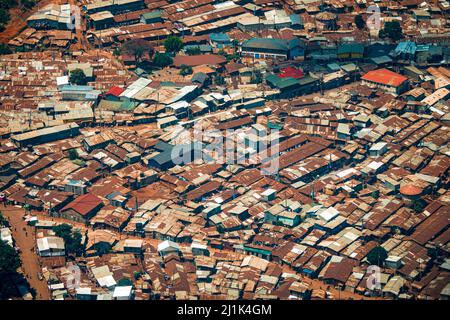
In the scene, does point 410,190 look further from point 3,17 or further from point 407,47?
point 3,17

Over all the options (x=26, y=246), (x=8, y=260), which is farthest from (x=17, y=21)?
(x=8, y=260)

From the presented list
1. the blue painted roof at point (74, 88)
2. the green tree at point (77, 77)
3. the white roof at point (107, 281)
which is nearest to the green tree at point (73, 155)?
the blue painted roof at point (74, 88)

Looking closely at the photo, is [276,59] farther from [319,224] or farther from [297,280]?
[297,280]

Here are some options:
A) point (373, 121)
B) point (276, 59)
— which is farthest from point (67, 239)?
point (276, 59)

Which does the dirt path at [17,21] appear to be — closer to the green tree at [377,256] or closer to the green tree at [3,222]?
the green tree at [3,222]

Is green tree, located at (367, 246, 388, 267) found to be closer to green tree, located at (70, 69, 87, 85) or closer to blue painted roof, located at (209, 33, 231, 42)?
green tree, located at (70, 69, 87, 85)

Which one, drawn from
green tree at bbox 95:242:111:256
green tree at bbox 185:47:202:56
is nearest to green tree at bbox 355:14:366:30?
green tree at bbox 185:47:202:56
